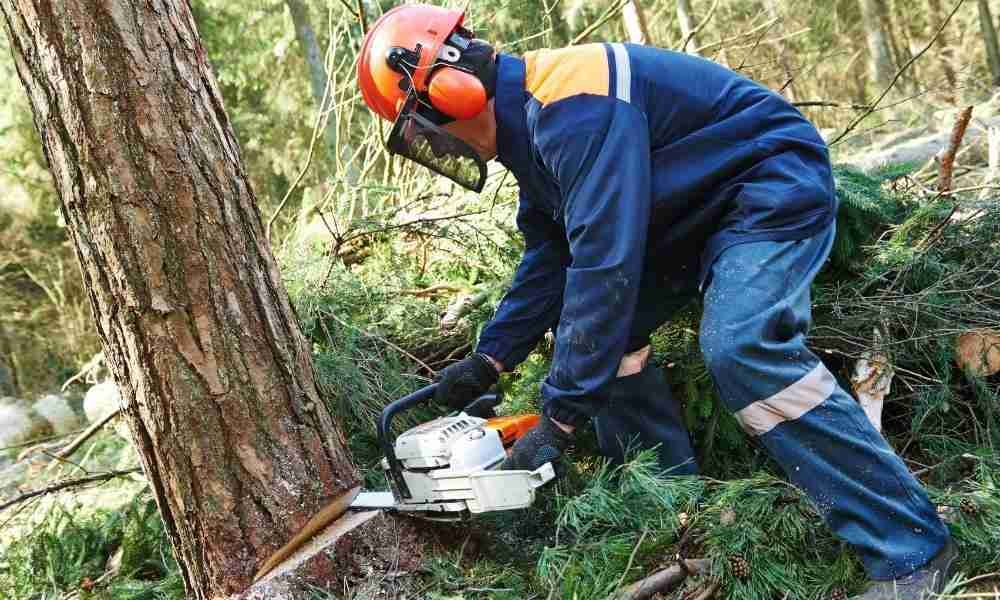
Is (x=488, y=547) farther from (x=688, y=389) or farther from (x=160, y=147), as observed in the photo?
(x=160, y=147)

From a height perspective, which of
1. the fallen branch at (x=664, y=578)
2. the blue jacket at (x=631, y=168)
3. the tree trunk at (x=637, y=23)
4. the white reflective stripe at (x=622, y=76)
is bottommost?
the fallen branch at (x=664, y=578)

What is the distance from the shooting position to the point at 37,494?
304cm

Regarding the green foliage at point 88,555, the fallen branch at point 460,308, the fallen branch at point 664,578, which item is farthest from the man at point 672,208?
the green foliage at point 88,555

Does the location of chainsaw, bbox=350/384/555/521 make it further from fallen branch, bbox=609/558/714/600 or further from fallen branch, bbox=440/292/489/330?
fallen branch, bbox=440/292/489/330

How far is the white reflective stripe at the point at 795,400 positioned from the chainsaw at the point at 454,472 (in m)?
0.58

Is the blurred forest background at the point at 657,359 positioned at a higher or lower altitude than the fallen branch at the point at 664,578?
higher

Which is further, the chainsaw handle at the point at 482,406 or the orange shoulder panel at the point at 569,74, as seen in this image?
the chainsaw handle at the point at 482,406

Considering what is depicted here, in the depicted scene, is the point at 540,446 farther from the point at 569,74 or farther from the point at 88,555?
the point at 88,555

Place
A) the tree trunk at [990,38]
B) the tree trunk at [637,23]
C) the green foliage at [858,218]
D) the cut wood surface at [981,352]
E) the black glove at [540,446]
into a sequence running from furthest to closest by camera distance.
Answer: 1. the tree trunk at [990,38]
2. the tree trunk at [637,23]
3. the green foliage at [858,218]
4. the cut wood surface at [981,352]
5. the black glove at [540,446]

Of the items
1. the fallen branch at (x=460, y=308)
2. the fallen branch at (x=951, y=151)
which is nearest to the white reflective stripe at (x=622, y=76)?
the fallen branch at (x=460, y=308)

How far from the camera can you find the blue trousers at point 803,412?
1.91m

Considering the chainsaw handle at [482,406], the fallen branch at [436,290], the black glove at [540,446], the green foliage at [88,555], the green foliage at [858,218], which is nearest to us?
the black glove at [540,446]

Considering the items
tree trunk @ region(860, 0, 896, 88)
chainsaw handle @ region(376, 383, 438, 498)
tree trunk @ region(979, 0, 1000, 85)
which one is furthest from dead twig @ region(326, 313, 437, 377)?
tree trunk @ region(979, 0, 1000, 85)

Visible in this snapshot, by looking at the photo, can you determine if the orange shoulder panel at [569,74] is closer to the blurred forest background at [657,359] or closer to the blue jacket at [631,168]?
the blue jacket at [631,168]
